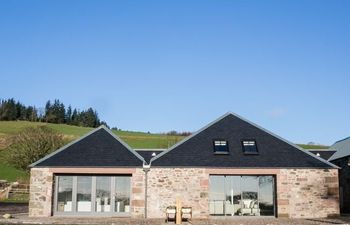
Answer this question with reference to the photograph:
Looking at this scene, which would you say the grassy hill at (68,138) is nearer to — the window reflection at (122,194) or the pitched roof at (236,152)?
the window reflection at (122,194)

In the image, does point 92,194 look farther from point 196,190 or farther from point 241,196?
point 241,196

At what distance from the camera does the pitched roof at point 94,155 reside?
24.9m

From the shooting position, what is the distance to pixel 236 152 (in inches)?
998

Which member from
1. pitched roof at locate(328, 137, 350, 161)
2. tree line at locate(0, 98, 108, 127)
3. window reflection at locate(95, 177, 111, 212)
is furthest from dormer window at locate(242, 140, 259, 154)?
tree line at locate(0, 98, 108, 127)

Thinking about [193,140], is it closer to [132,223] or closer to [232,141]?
[232,141]

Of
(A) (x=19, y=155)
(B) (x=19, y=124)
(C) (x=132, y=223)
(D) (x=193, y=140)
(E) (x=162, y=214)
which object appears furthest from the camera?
(B) (x=19, y=124)

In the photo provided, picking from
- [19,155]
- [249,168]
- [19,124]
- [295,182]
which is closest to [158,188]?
[249,168]

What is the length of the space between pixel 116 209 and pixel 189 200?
411 centimetres

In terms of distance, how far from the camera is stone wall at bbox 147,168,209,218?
79.9ft

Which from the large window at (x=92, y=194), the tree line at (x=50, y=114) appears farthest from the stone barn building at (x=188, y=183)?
the tree line at (x=50, y=114)

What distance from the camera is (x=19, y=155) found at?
5031 centimetres

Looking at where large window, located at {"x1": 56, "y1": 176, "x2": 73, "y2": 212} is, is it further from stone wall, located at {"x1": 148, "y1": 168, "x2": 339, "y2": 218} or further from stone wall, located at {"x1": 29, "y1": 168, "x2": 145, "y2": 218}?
stone wall, located at {"x1": 148, "y1": 168, "x2": 339, "y2": 218}

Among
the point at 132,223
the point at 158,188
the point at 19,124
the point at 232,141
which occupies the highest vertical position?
the point at 19,124

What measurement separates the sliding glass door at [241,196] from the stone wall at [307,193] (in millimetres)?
728
